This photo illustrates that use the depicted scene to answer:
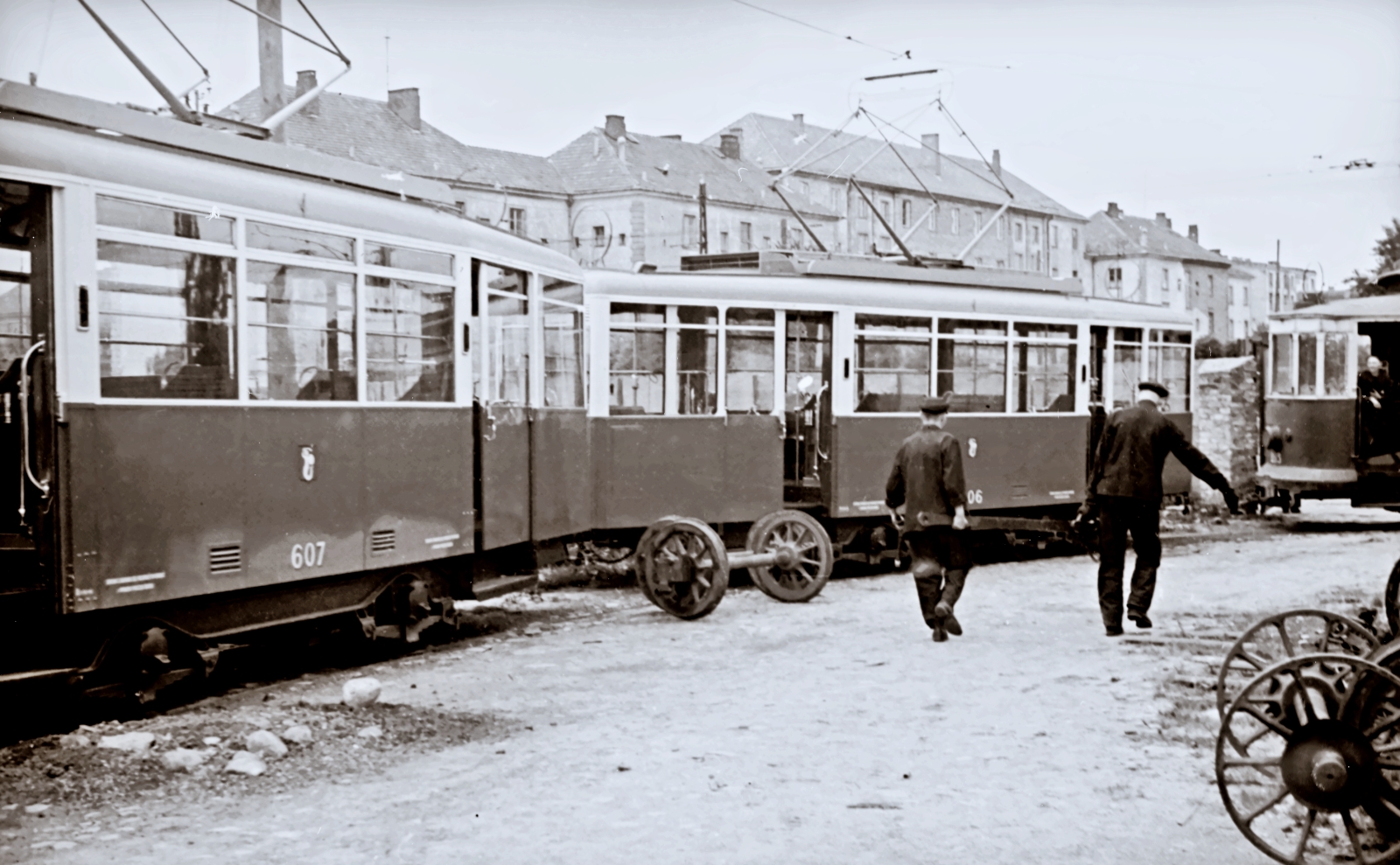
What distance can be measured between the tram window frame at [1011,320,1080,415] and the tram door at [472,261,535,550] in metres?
6.98

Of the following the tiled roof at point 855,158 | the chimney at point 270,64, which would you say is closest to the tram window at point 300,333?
the chimney at point 270,64

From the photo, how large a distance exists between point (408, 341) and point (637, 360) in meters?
4.34

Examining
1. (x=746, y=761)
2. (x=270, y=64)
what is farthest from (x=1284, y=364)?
(x=746, y=761)

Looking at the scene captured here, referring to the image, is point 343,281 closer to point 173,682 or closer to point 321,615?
point 321,615

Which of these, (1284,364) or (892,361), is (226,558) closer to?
(892,361)

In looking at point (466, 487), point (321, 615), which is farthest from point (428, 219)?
point (321, 615)

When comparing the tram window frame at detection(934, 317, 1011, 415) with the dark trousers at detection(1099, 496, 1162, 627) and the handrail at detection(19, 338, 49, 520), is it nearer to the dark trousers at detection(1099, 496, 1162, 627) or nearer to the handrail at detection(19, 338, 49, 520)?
the dark trousers at detection(1099, 496, 1162, 627)

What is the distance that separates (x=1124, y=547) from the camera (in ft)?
33.9

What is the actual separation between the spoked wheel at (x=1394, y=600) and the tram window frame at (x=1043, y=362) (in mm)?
8785

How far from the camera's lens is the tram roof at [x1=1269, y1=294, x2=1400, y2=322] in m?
20.7

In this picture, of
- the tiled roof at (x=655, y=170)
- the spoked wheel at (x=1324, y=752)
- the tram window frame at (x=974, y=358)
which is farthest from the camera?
the tiled roof at (x=655, y=170)

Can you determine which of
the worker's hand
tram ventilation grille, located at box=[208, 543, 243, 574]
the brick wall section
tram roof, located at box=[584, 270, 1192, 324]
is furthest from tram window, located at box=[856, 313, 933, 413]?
the brick wall section

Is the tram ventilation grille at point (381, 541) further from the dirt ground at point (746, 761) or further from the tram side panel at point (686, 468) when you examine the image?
the tram side panel at point (686, 468)

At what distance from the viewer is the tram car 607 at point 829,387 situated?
1375cm
